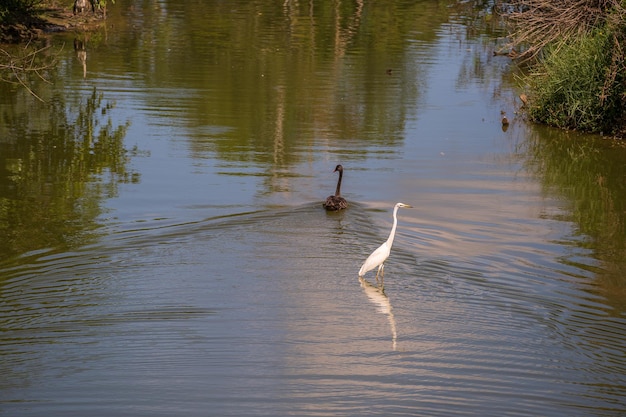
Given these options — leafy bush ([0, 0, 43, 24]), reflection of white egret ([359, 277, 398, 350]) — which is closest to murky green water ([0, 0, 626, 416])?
reflection of white egret ([359, 277, 398, 350])

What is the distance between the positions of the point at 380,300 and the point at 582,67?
1159 centimetres

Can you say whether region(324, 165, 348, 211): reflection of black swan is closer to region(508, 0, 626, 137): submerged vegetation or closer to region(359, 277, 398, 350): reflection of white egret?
region(359, 277, 398, 350): reflection of white egret

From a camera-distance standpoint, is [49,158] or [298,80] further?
[298,80]

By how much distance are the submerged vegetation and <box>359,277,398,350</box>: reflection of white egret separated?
10.7 m

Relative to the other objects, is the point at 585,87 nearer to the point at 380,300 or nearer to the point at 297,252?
the point at 297,252

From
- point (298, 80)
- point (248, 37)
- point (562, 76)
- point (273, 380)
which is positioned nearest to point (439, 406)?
point (273, 380)

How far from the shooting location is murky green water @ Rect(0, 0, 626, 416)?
9.91 meters

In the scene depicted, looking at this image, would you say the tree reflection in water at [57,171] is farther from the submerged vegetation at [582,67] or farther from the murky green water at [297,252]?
the submerged vegetation at [582,67]

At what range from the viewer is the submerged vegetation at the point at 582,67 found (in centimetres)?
2127

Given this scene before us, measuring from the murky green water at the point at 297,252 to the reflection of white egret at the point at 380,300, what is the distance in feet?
0.15

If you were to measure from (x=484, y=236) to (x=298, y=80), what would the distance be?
1362 centimetres

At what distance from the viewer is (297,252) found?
13516 mm

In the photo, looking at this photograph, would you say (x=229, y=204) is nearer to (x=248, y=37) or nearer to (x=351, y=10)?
(x=248, y=37)

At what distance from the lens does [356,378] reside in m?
10.0
